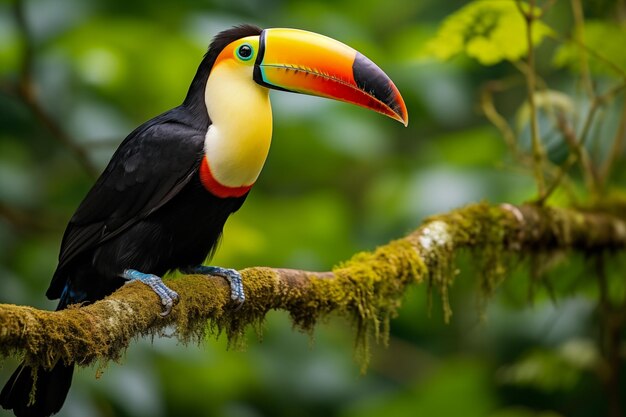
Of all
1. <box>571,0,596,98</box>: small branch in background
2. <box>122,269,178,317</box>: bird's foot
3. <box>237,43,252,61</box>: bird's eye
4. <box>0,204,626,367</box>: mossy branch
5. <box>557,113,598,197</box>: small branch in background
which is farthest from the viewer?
<box>571,0,596,98</box>: small branch in background

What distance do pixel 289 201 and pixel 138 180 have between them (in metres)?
3.70

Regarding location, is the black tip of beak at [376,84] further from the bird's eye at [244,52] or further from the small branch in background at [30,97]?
the small branch in background at [30,97]

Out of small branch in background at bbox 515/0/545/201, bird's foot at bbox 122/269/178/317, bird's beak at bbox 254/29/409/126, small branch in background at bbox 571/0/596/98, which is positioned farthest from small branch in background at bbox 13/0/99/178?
small branch in background at bbox 571/0/596/98

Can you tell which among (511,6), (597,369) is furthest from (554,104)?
(597,369)

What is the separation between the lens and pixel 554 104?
427 centimetres

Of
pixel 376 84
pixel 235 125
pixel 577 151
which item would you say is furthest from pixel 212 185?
pixel 577 151

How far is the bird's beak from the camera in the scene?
130 inches

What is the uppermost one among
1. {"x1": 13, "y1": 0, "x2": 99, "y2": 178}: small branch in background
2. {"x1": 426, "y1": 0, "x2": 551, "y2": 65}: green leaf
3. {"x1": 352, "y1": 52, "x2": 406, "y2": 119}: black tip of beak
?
{"x1": 426, "y1": 0, "x2": 551, "y2": 65}: green leaf

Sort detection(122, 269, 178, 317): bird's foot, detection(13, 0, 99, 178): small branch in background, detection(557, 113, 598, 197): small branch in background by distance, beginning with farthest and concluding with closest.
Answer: detection(13, 0, 99, 178): small branch in background < detection(557, 113, 598, 197): small branch in background < detection(122, 269, 178, 317): bird's foot

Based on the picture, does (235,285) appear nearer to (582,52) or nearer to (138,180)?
(138,180)

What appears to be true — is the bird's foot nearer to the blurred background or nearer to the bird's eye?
the bird's eye

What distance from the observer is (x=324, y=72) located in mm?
3342

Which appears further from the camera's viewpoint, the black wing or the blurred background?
the blurred background

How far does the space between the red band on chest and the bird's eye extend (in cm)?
39
